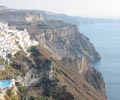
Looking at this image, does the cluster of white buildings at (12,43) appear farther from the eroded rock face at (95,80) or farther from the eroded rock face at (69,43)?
the eroded rock face at (69,43)

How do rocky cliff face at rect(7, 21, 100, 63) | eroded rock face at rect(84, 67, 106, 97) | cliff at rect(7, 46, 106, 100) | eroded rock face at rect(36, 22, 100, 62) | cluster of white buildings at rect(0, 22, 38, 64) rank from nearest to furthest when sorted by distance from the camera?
cliff at rect(7, 46, 106, 100) → cluster of white buildings at rect(0, 22, 38, 64) → eroded rock face at rect(84, 67, 106, 97) → rocky cliff face at rect(7, 21, 100, 63) → eroded rock face at rect(36, 22, 100, 62)

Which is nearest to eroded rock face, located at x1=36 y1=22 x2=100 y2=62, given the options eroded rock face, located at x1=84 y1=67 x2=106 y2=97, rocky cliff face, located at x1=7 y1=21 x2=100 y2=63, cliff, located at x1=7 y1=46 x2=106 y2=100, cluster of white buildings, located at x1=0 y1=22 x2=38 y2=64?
rocky cliff face, located at x1=7 y1=21 x2=100 y2=63

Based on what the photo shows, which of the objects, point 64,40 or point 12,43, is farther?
point 64,40

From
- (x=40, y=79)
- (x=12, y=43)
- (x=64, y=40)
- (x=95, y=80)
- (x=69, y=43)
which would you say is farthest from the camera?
(x=69, y=43)

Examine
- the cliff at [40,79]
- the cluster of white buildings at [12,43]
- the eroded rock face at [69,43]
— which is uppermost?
the cluster of white buildings at [12,43]

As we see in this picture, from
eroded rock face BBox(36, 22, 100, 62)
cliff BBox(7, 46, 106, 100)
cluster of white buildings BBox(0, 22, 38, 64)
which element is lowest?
eroded rock face BBox(36, 22, 100, 62)

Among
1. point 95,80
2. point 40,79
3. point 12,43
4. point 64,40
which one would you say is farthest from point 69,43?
point 40,79

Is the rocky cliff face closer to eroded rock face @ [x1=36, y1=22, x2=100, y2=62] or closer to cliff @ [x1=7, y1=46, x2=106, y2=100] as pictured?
eroded rock face @ [x1=36, y1=22, x2=100, y2=62]

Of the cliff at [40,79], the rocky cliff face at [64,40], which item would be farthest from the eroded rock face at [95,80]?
the rocky cliff face at [64,40]

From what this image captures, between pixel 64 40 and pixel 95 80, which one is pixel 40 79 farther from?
pixel 64 40

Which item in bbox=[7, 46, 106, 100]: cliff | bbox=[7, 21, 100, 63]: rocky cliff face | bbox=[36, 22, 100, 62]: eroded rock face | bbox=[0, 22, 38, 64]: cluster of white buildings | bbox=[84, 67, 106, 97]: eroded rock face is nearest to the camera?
bbox=[7, 46, 106, 100]: cliff

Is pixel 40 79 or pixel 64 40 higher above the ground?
pixel 40 79
